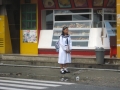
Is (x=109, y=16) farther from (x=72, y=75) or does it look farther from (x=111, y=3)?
(x=72, y=75)

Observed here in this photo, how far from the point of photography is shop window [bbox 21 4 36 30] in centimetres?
2019

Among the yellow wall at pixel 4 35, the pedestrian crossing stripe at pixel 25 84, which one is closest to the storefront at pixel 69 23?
the yellow wall at pixel 4 35

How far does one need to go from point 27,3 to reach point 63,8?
227cm

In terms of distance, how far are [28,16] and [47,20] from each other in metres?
1.13

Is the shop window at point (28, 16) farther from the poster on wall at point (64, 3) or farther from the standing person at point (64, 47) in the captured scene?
the standing person at point (64, 47)

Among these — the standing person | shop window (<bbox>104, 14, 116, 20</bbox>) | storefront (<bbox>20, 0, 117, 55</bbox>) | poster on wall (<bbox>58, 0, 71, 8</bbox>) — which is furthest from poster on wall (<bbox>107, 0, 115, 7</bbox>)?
the standing person

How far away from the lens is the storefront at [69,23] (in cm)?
1870

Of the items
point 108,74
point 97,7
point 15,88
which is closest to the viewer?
point 15,88

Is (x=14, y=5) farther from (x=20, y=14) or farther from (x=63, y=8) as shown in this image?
(x=63, y=8)

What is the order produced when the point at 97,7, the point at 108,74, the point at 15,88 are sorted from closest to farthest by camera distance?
the point at 15,88 → the point at 108,74 → the point at 97,7

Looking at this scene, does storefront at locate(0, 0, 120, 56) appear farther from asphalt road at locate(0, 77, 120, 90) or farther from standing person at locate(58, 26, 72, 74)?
asphalt road at locate(0, 77, 120, 90)

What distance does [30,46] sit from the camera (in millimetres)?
20297

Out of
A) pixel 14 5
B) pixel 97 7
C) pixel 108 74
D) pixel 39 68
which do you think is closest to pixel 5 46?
pixel 14 5

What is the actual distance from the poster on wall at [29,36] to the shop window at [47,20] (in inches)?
25.8
